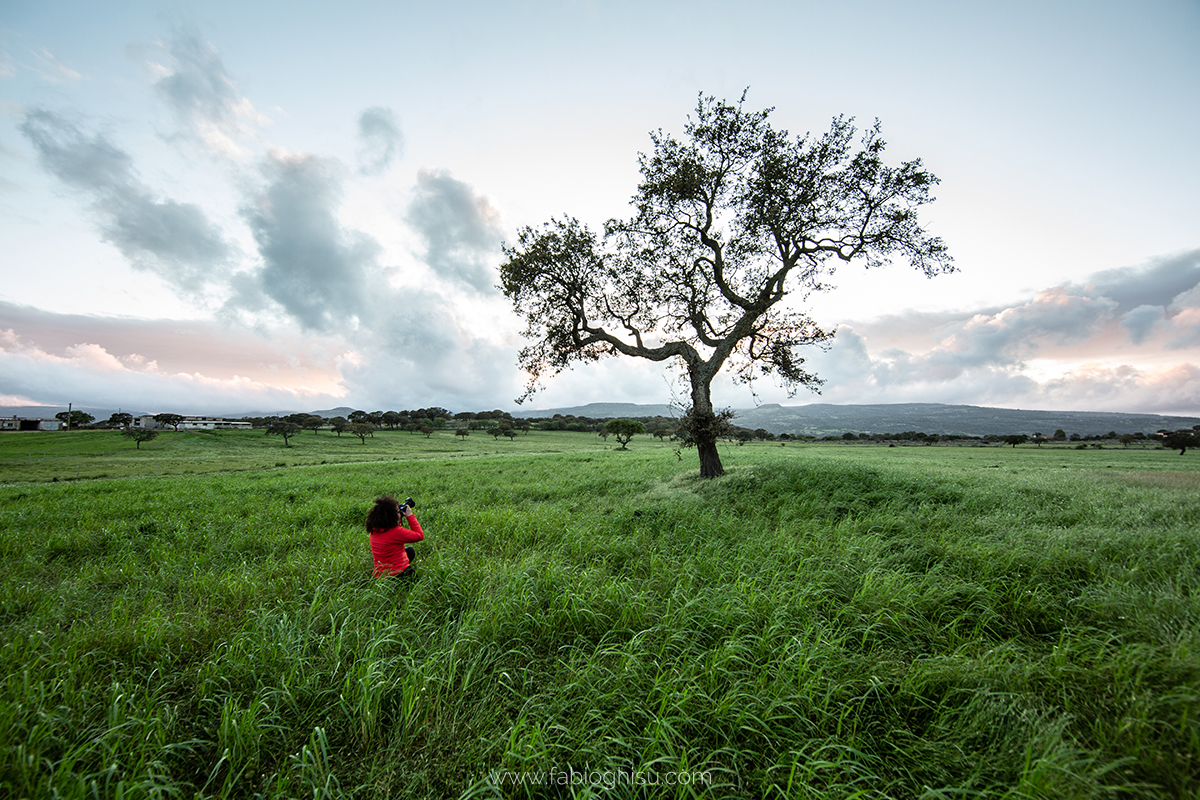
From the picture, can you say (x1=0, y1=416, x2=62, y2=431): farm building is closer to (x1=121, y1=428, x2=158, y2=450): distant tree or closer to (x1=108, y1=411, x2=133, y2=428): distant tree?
(x1=108, y1=411, x2=133, y2=428): distant tree

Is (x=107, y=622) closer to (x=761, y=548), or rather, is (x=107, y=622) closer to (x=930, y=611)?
(x=761, y=548)

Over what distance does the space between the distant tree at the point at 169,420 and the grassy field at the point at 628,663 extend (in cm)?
12751

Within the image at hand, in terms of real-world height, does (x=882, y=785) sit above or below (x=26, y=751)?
below

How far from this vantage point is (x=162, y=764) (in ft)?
9.64

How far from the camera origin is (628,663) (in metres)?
4.20

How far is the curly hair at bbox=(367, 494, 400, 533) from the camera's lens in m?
6.84

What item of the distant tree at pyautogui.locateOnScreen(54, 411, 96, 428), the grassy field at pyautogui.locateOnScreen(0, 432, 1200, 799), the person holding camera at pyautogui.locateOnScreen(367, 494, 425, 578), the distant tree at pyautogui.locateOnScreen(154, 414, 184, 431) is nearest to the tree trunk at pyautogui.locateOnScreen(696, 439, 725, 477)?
the grassy field at pyautogui.locateOnScreen(0, 432, 1200, 799)

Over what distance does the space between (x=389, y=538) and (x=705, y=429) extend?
466 inches

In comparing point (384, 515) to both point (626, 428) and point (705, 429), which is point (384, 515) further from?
point (626, 428)

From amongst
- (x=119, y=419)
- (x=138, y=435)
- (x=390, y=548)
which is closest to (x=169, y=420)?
(x=119, y=419)

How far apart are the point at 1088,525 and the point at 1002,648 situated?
682cm

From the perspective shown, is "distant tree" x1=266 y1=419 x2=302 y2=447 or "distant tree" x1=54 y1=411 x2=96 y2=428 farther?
"distant tree" x1=54 y1=411 x2=96 y2=428

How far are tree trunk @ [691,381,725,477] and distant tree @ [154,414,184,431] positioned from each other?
131721 millimetres

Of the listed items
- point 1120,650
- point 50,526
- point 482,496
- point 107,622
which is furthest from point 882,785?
point 50,526
